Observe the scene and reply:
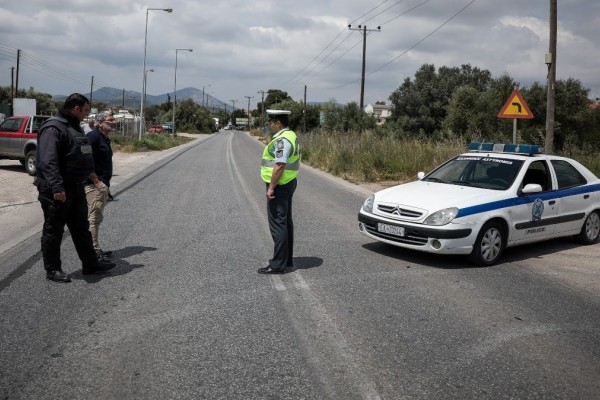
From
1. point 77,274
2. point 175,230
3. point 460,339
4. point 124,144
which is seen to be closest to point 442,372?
point 460,339

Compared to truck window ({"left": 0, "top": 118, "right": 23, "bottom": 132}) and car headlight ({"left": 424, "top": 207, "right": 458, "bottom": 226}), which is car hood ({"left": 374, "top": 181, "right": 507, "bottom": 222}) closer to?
car headlight ({"left": 424, "top": 207, "right": 458, "bottom": 226})

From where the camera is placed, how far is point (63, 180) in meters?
5.53

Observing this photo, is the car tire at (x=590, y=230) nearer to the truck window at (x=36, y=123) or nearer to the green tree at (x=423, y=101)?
the truck window at (x=36, y=123)

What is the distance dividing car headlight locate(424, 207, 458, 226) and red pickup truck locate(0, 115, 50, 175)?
1369 centimetres

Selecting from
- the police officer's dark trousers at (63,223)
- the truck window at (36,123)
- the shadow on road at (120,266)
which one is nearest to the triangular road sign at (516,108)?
the shadow on road at (120,266)

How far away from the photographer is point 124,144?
34.6 metres

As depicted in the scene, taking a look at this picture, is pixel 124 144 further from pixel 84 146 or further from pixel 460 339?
pixel 460 339

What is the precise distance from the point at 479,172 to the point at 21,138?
1426 cm

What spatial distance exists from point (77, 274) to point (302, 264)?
248 centimetres

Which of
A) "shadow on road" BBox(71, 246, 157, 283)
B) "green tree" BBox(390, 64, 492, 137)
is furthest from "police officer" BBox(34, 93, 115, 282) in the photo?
"green tree" BBox(390, 64, 492, 137)

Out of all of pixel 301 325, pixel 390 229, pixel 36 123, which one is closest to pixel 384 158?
pixel 36 123

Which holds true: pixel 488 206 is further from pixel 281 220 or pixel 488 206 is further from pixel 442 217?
pixel 281 220

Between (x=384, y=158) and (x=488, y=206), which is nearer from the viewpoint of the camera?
(x=488, y=206)

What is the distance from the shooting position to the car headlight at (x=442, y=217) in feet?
22.0
